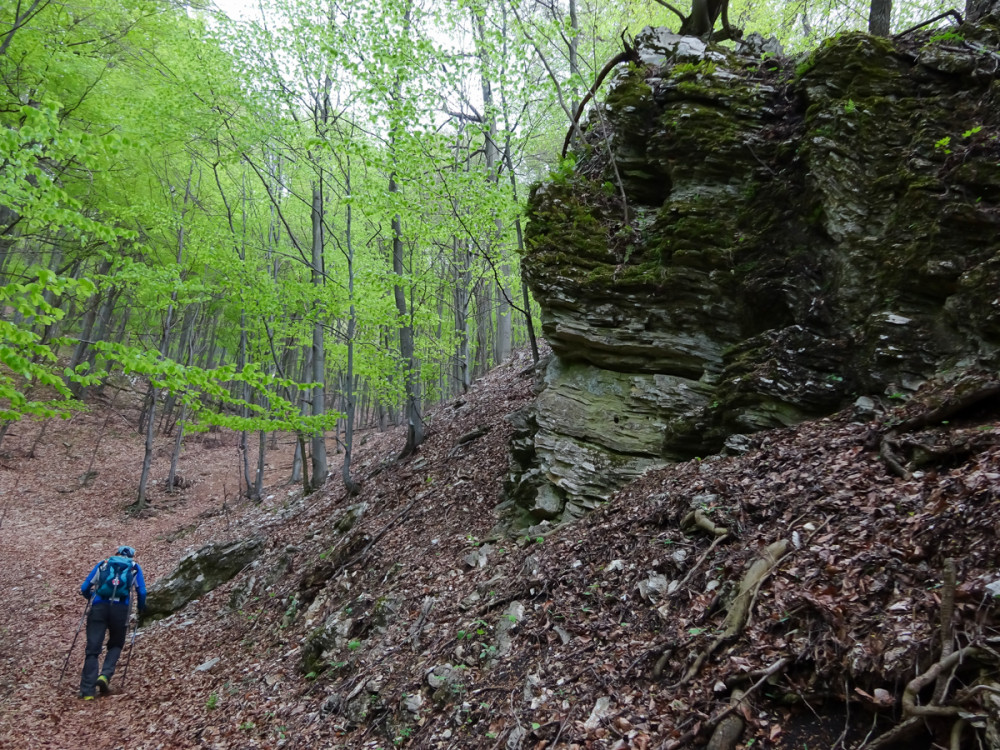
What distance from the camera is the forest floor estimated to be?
3068 mm

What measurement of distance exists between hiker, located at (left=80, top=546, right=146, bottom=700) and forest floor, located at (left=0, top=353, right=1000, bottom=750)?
31 cm

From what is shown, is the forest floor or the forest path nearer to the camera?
the forest floor

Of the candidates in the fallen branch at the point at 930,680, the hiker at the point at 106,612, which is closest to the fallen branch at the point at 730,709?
the fallen branch at the point at 930,680

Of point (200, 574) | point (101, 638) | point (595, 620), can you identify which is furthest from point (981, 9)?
point (200, 574)

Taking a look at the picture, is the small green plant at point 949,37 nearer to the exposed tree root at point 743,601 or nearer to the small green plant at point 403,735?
the exposed tree root at point 743,601

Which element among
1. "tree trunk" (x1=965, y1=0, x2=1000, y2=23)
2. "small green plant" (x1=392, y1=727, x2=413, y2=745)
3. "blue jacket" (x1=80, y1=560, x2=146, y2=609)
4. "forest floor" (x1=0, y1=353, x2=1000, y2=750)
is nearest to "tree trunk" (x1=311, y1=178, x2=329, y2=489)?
"forest floor" (x1=0, y1=353, x2=1000, y2=750)

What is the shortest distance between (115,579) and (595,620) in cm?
787

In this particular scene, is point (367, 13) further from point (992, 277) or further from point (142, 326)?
point (142, 326)

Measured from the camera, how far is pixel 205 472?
2242cm

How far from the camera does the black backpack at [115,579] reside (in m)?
8.41

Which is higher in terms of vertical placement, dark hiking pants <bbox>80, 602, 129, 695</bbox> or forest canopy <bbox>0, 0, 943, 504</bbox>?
forest canopy <bbox>0, 0, 943, 504</bbox>

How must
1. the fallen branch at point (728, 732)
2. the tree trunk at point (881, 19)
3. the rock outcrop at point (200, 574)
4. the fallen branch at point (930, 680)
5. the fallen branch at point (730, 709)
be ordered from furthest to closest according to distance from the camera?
the rock outcrop at point (200, 574)
the tree trunk at point (881, 19)
the fallen branch at point (730, 709)
the fallen branch at point (728, 732)
the fallen branch at point (930, 680)

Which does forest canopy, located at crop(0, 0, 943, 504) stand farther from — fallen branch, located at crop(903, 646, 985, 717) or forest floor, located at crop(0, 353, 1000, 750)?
fallen branch, located at crop(903, 646, 985, 717)

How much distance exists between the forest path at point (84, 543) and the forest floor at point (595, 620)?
0.08m
